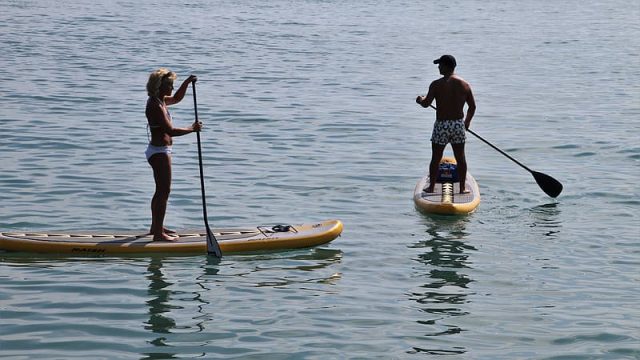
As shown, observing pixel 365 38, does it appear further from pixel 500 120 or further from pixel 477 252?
pixel 477 252

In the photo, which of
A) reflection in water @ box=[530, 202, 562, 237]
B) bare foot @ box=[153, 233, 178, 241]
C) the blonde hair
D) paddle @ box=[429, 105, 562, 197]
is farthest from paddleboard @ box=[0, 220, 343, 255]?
paddle @ box=[429, 105, 562, 197]

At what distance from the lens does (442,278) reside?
1301 centimetres

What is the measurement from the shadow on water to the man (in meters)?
1.00

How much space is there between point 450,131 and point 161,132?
4.50m

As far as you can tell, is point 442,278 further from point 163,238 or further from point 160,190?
point 160,190

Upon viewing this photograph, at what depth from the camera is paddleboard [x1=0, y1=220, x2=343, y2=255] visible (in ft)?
43.0

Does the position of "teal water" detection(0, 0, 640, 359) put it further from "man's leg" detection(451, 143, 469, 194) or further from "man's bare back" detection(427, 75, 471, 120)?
"man's bare back" detection(427, 75, 471, 120)

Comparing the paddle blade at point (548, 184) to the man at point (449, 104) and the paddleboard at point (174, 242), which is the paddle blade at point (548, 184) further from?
the paddleboard at point (174, 242)

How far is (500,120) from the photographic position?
84.3 feet

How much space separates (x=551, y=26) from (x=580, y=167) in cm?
2903

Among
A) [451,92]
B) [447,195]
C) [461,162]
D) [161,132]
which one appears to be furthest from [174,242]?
[461,162]

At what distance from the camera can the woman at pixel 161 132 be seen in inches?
498

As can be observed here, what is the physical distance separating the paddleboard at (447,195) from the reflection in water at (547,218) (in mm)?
807

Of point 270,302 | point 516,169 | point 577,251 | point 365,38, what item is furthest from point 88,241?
point 365,38
